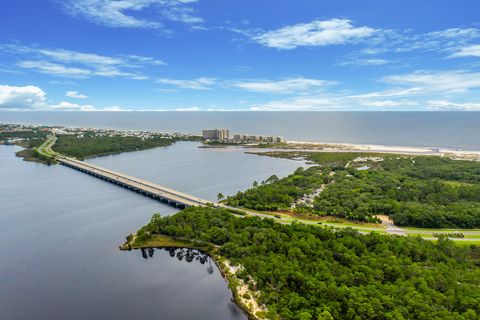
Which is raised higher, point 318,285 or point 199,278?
point 318,285

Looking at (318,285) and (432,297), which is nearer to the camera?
(432,297)

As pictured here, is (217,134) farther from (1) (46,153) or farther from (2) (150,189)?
(2) (150,189)

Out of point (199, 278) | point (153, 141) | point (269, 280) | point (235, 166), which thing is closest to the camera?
point (269, 280)

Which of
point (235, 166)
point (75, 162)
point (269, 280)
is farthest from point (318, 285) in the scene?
point (75, 162)

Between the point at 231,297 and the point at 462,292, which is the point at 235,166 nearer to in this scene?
the point at 231,297

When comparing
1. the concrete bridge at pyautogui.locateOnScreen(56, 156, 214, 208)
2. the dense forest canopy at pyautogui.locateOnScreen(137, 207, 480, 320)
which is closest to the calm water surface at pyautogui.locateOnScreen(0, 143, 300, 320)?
the concrete bridge at pyautogui.locateOnScreen(56, 156, 214, 208)

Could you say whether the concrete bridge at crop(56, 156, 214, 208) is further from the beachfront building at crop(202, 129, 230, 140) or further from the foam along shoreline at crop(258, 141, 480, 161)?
the beachfront building at crop(202, 129, 230, 140)

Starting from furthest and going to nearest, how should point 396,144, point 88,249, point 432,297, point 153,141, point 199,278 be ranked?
point 153,141 → point 396,144 → point 88,249 → point 199,278 → point 432,297
